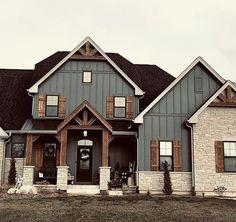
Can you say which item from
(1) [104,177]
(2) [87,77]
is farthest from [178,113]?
(2) [87,77]

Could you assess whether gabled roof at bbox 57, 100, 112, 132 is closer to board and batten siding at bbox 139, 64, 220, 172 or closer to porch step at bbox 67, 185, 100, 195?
board and batten siding at bbox 139, 64, 220, 172

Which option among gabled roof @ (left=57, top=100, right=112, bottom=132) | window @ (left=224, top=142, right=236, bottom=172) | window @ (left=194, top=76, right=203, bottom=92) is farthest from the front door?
window @ (left=224, top=142, right=236, bottom=172)

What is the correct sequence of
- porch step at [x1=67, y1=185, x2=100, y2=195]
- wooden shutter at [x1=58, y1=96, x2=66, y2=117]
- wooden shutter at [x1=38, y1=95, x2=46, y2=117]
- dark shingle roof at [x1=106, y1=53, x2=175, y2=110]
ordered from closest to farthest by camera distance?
1. porch step at [x1=67, y1=185, x2=100, y2=195]
2. wooden shutter at [x1=38, y1=95, x2=46, y2=117]
3. wooden shutter at [x1=58, y1=96, x2=66, y2=117]
4. dark shingle roof at [x1=106, y1=53, x2=175, y2=110]

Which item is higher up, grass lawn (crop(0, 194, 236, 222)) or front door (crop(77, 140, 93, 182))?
front door (crop(77, 140, 93, 182))

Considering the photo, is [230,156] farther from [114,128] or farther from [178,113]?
[114,128]

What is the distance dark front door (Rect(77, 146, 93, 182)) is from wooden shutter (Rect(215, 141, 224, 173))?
23.5ft

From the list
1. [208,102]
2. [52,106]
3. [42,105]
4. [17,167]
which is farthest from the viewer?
[52,106]

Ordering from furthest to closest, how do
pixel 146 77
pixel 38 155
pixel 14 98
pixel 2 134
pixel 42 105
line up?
pixel 146 77
pixel 14 98
pixel 42 105
pixel 38 155
pixel 2 134

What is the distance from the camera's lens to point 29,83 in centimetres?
2439

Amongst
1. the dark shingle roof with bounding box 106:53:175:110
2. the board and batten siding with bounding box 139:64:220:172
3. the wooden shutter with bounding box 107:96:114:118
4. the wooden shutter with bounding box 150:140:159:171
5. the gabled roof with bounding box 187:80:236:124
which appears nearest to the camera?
the gabled roof with bounding box 187:80:236:124

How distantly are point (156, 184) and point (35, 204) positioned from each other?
7273 millimetres

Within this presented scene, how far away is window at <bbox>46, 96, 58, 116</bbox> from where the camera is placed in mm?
21453

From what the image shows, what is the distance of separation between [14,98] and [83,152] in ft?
19.6

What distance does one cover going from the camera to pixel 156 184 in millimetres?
18781
